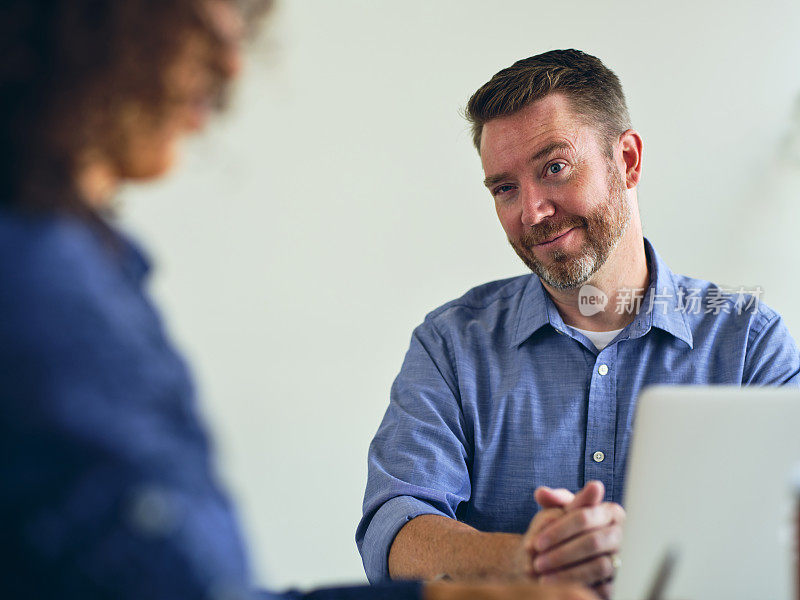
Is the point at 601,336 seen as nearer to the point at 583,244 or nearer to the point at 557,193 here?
the point at 583,244

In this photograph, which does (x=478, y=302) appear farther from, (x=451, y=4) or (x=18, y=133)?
(x=18, y=133)

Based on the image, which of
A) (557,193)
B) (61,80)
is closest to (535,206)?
(557,193)

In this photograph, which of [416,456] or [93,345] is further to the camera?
[416,456]

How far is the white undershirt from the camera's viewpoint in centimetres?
167

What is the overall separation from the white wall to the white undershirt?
76 centimetres

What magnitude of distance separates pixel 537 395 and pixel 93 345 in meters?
1.21

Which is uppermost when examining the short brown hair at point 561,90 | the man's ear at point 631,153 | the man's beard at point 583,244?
the short brown hair at point 561,90

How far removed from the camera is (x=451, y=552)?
1261 millimetres

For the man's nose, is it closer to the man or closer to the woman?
the man

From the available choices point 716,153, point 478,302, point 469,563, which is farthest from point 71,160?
point 716,153

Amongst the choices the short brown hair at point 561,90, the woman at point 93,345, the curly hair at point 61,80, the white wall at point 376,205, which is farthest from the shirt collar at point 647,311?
the curly hair at point 61,80

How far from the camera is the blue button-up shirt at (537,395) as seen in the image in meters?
1.53

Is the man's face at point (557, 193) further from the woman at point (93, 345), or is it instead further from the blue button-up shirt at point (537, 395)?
the woman at point (93, 345)

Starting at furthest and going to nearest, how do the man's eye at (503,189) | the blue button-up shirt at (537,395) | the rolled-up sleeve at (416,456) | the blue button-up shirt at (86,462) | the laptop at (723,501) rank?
the man's eye at (503,189)
the blue button-up shirt at (537,395)
the rolled-up sleeve at (416,456)
the laptop at (723,501)
the blue button-up shirt at (86,462)
